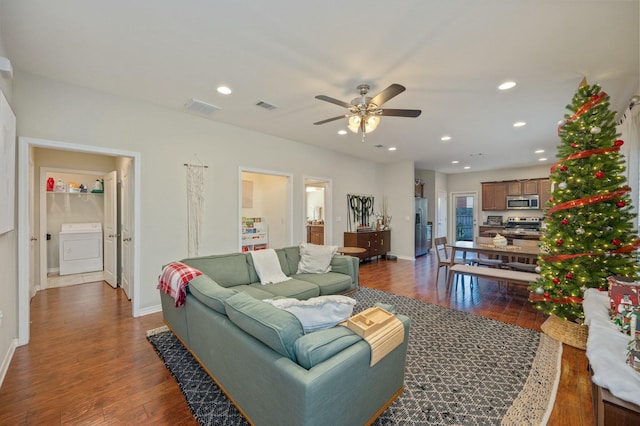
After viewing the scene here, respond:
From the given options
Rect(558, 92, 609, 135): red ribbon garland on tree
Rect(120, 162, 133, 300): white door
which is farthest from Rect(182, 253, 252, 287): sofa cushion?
Rect(558, 92, 609, 135): red ribbon garland on tree

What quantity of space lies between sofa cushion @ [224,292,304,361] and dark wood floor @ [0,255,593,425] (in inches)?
33.3

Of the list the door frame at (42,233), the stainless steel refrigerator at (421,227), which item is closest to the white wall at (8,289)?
the door frame at (42,233)

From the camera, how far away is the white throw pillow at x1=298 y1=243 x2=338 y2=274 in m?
3.95

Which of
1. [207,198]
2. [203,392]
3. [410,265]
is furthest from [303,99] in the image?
[410,265]

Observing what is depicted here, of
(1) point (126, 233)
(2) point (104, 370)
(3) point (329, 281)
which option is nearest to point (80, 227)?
(1) point (126, 233)

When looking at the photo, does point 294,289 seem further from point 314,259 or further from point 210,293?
point 210,293

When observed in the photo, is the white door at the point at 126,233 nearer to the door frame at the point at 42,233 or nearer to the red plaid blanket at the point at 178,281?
the door frame at the point at 42,233

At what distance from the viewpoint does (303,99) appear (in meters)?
3.41

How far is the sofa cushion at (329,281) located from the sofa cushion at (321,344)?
1959 millimetres

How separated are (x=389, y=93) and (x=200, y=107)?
8.52ft

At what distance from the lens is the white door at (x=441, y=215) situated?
9278 millimetres

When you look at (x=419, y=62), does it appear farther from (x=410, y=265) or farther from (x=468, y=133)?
(x=410, y=265)

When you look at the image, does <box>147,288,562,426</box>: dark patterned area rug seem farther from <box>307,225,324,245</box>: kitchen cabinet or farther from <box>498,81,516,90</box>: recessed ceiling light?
<box>307,225,324,245</box>: kitchen cabinet

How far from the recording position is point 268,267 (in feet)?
11.6
